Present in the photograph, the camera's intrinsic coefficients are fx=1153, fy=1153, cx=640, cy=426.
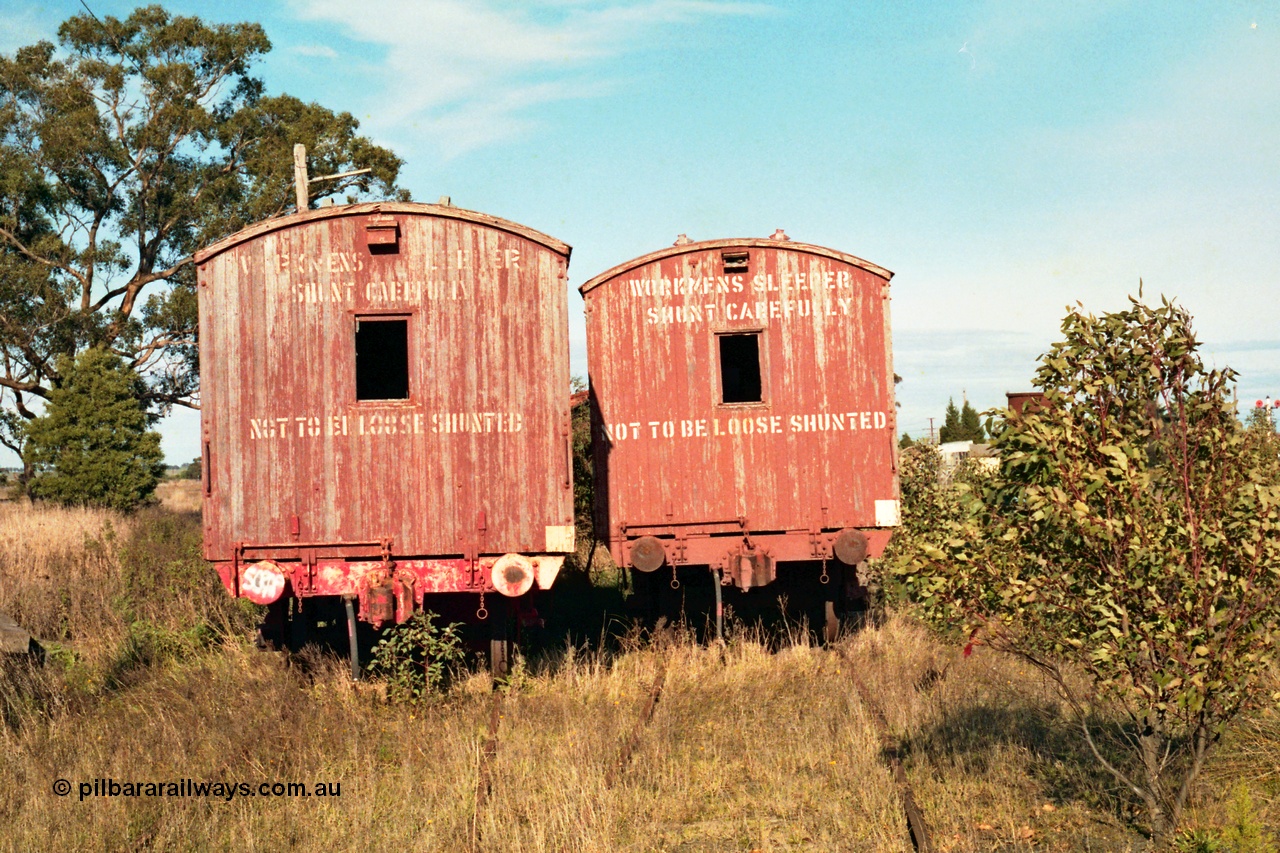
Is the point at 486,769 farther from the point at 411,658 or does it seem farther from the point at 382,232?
the point at 382,232

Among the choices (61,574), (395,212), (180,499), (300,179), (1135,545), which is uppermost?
(300,179)

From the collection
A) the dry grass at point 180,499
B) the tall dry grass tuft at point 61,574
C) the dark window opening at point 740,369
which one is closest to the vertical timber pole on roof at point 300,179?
the tall dry grass tuft at point 61,574

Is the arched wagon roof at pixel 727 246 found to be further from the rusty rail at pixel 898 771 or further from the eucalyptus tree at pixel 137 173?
the eucalyptus tree at pixel 137 173

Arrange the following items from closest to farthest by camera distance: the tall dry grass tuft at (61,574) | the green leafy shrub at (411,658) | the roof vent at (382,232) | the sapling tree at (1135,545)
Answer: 1. the sapling tree at (1135,545)
2. the green leafy shrub at (411,658)
3. the roof vent at (382,232)
4. the tall dry grass tuft at (61,574)

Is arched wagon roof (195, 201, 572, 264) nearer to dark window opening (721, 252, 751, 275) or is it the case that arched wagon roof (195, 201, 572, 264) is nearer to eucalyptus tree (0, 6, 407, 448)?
dark window opening (721, 252, 751, 275)

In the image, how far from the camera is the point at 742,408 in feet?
39.7

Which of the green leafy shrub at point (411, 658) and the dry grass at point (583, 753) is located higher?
the green leafy shrub at point (411, 658)

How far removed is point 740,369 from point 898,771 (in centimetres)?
914

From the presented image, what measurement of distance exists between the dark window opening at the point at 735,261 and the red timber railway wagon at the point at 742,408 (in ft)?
0.04

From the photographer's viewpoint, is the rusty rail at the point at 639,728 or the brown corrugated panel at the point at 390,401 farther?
the brown corrugated panel at the point at 390,401

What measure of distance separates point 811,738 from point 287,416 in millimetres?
5324

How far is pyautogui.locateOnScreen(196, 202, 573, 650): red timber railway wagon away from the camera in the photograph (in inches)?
400

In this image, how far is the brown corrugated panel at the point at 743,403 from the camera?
39.4ft

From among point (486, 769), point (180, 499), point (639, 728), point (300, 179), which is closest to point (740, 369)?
point (300, 179)
